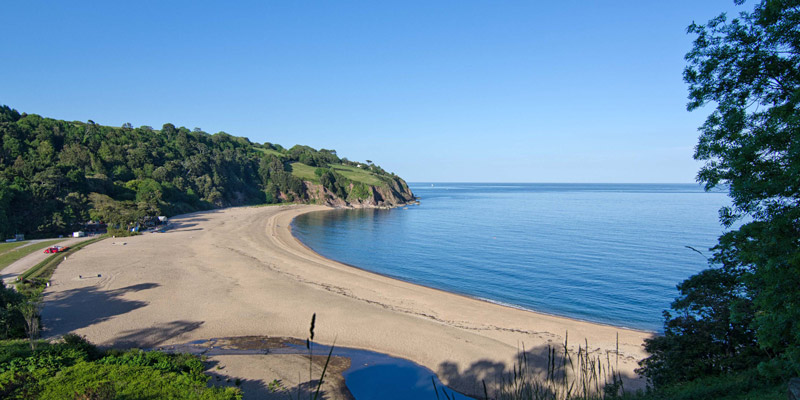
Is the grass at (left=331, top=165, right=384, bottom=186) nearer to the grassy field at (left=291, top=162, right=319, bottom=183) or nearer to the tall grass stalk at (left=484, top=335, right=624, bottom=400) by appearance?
the grassy field at (left=291, top=162, right=319, bottom=183)

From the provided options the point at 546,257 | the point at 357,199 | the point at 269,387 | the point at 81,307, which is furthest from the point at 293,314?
the point at 357,199

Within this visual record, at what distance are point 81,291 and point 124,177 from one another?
241 feet

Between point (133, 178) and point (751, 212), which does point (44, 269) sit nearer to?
point (751, 212)

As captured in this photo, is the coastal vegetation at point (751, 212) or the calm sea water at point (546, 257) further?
the calm sea water at point (546, 257)

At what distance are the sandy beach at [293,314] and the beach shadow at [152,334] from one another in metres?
0.06

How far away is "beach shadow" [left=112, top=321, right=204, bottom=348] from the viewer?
22.2 meters

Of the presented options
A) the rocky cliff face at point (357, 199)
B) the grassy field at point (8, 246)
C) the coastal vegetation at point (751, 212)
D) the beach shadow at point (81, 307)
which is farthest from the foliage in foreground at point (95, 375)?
the rocky cliff face at point (357, 199)

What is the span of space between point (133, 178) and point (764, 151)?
112 m

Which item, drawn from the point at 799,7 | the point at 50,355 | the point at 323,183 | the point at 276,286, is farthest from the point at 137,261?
the point at 323,183

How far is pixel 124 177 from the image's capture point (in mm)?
91625

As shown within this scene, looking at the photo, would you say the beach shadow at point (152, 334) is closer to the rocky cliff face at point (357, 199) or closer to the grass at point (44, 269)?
the grass at point (44, 269)

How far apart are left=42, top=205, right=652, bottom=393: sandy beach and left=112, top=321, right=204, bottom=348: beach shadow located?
57 mm

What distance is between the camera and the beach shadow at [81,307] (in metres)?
24.5

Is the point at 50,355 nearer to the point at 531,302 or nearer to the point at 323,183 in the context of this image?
the point at 531,302
